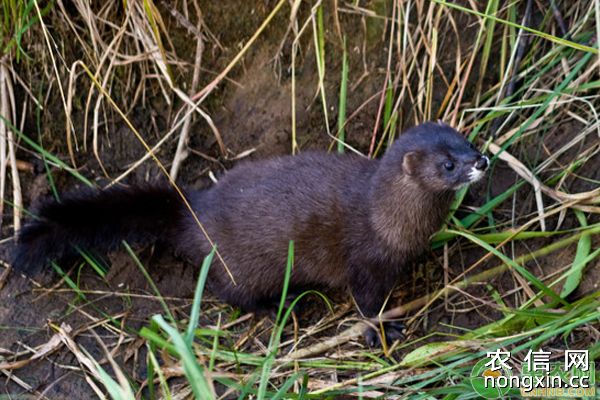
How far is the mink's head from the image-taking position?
330 centimetres

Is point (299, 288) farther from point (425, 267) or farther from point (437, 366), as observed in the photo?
point (437, 366)

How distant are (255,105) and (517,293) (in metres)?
1.73

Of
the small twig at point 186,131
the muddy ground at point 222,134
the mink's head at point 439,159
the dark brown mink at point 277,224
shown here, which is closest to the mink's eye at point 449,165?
the mink's head at point 439,159

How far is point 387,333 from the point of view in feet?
12.2

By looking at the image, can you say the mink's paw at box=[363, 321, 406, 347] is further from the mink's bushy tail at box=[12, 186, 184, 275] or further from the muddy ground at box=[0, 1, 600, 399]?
the mink's bushy tail at box=[12, 186, 184, 275]

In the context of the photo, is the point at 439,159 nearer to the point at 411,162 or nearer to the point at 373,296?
the point at 411,162

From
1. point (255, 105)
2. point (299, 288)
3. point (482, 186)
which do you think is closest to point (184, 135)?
point (255, 105)

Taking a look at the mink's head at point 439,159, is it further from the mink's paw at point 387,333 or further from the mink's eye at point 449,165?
the mink's paw at point 387,333

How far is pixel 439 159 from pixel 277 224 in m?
0.83

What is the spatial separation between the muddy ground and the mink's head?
0.56 meters

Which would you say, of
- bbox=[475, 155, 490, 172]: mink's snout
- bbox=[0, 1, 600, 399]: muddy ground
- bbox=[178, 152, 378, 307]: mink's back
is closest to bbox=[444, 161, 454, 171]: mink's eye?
bbox=[475, 155, 490, 172]: mink's snout

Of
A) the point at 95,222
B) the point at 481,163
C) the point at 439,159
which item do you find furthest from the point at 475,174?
the point at 95,222

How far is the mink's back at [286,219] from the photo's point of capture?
12.2 ft

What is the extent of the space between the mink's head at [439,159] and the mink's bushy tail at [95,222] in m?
1.16
